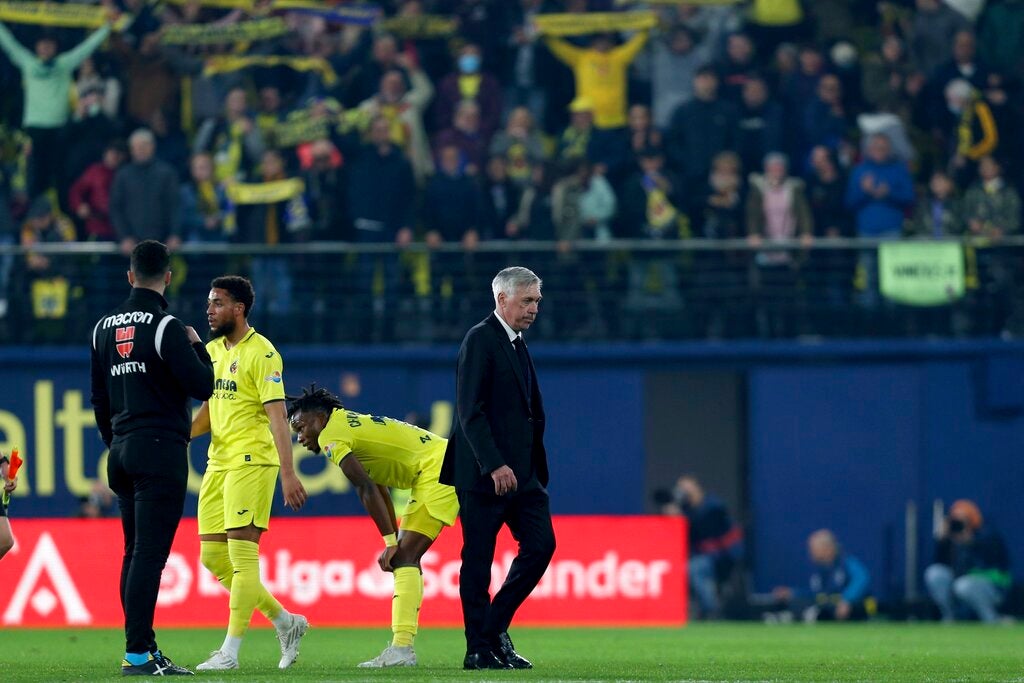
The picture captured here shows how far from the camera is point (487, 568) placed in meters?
8.94

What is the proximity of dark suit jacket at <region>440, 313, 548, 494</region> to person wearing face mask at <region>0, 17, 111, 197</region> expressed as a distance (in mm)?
10563

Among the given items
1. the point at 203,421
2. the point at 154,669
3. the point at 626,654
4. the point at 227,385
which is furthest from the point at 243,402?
the point at 626,654

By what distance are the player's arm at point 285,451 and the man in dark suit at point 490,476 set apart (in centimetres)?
73

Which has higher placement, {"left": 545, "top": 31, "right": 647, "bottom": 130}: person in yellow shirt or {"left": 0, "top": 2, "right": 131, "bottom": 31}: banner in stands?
{"left": 0, "top": 2, "right": 131, "bottom": 31}: banner in stands

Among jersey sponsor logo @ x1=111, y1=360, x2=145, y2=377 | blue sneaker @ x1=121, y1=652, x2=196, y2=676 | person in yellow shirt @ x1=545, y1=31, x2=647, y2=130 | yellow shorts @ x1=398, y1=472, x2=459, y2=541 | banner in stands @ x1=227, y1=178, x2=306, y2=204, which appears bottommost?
blue sneaker @ x1=121, y1=652, x2=196, y2=676

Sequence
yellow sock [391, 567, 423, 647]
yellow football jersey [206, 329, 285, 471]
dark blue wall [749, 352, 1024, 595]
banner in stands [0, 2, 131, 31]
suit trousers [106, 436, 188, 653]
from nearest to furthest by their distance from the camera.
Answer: suit trousers [106, 436, 188, 653]
yellow football jersey [206, 329, 285, 471]
yellow sock [391, 567, 423, 647]
dark blue wall [749, 352, 1024, 595]
banner in stands [0, 2, 131, 31]

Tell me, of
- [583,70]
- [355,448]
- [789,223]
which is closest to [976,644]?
[355,448]

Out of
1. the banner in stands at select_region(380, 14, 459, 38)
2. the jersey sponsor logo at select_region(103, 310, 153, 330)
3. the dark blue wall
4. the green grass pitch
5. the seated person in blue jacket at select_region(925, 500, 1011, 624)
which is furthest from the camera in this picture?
the banner in stands at select_region(380, 14, 459, 38)

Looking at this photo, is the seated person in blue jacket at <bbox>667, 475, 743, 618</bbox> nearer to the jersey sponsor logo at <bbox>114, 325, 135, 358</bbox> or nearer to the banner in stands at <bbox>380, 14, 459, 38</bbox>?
the banner in stands at <bbox>380, 14, 459, 38</bbox>

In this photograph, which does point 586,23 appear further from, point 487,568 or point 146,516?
point 146,516

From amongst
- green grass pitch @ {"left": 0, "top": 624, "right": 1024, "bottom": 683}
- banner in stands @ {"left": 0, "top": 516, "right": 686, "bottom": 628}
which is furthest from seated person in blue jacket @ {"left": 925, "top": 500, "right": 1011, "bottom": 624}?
banner in stands @ {"left": 0, "top": 516, "right": 686, "bottom": 628}

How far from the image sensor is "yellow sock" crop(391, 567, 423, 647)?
9.57m

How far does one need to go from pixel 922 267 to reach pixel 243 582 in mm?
10175

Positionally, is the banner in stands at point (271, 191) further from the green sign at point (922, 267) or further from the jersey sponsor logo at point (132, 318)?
the jersey sponsor logo at point (132, 318)
